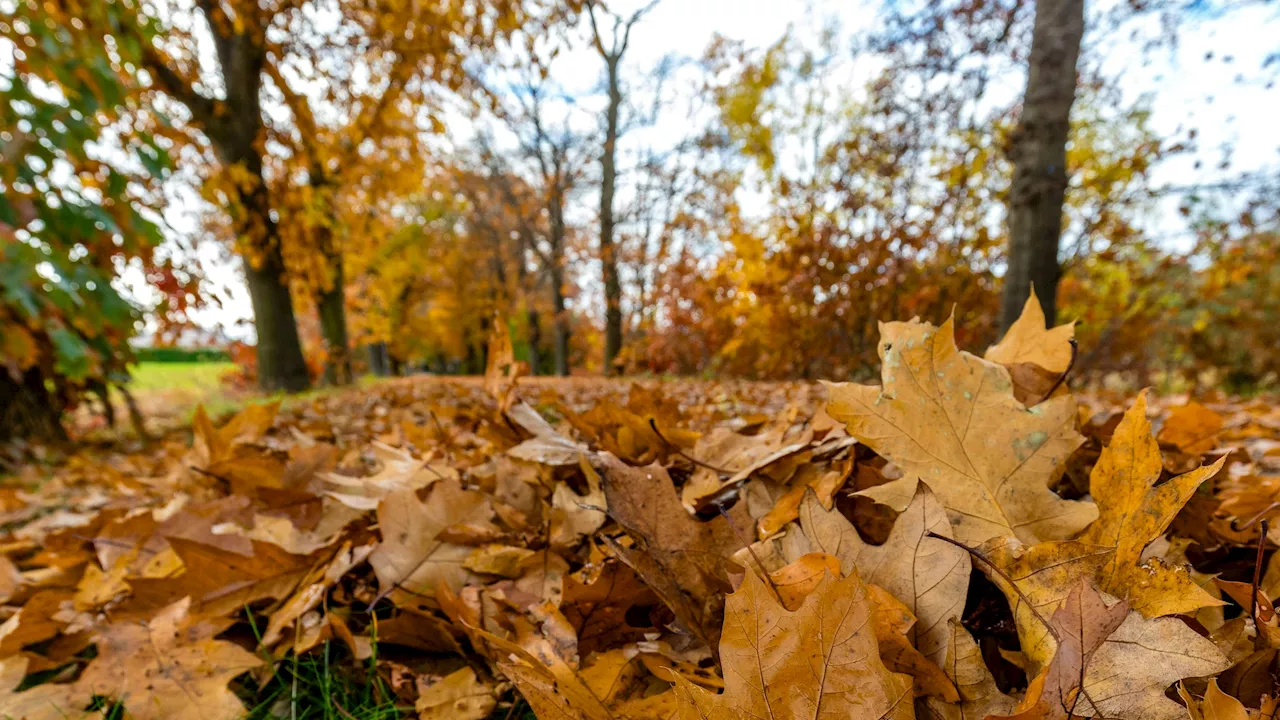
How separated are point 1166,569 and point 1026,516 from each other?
0.13m

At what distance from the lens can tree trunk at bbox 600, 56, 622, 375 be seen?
11367 millimetres

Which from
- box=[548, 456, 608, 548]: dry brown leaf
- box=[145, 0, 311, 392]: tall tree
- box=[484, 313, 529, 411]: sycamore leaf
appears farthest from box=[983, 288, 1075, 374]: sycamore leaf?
box=[145, 0, 311, 392]: tall tree

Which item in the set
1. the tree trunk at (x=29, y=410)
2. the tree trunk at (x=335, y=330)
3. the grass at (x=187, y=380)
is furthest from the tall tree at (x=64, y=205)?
the grass at (x=187, y=380)

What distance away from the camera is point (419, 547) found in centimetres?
73

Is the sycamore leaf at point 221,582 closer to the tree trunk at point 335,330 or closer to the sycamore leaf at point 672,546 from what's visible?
the sycamore leaf at point 672,546

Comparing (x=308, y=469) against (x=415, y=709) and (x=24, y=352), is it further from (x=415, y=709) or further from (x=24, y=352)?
(x=24, y=352)

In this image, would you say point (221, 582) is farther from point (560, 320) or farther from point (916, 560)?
point (560, 320)

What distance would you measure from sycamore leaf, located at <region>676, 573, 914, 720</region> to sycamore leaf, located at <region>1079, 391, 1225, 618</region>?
181 mm

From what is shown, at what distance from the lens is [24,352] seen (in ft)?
8.04

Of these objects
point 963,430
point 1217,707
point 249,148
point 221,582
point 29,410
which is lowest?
point 29,410

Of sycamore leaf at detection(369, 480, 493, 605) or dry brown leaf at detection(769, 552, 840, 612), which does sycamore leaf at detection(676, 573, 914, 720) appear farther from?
sycamore leaf at detection(369, 480, 493, 605)

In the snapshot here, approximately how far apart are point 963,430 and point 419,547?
2.03 ft

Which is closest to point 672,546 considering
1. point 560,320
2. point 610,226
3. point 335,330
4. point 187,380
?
point 335,330

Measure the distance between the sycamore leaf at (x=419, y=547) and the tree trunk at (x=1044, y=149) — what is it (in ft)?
11.2
